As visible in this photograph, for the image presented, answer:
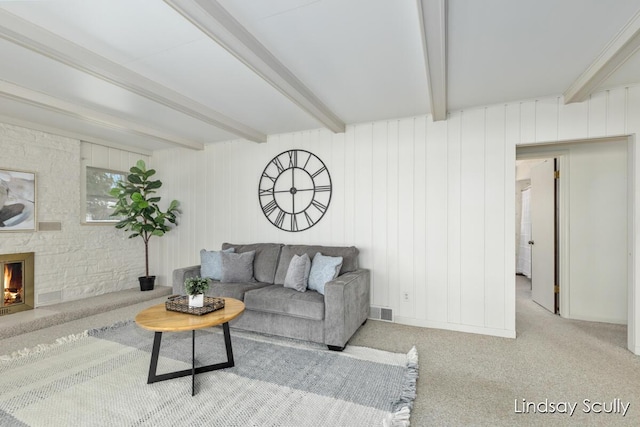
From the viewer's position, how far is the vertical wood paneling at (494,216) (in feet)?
10.3

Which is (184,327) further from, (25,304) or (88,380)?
(25,304)

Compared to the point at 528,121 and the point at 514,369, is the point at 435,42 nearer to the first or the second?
the point at 528,121

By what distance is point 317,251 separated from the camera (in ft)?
11.8

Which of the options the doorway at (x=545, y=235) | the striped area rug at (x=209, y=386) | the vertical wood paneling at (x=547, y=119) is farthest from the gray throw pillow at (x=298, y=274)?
the doorway at (x=545, y=235)

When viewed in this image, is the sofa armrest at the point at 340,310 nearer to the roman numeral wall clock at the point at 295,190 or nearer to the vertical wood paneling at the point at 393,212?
Answer: the vertical wood paneling at the point at 393,212

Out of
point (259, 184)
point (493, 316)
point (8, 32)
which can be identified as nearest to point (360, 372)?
point (493, 316)

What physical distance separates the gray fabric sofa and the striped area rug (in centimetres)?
14

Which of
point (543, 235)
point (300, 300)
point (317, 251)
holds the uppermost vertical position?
point (543, 235)

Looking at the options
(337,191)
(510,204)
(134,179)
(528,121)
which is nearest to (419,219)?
(510,204)

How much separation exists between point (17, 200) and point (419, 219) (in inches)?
190

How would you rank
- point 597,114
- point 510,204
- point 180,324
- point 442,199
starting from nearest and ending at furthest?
point 180,324
point 597,114
point 510,204
point 442,199

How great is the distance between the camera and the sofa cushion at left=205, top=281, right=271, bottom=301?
3187 mm

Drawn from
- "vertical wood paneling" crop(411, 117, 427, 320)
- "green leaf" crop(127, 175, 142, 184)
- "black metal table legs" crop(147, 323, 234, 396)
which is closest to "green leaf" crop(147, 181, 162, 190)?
"green leaf" crop(127, 175, 142, 184)

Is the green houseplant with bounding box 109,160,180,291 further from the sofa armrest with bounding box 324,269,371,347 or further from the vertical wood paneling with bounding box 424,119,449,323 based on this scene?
the vertical wood paneling with bounding box 424,119,449,323
